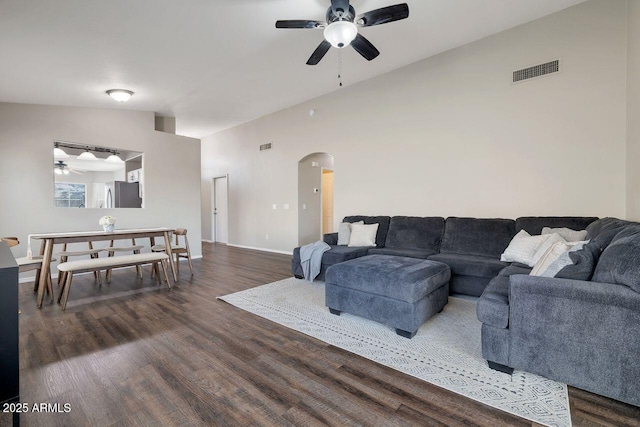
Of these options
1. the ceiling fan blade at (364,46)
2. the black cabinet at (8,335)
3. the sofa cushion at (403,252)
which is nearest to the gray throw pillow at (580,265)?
the sofa cushion at (403,252)

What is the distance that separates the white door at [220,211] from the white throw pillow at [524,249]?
711 cm

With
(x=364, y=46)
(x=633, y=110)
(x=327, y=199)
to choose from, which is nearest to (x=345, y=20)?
(x=364, y=46)

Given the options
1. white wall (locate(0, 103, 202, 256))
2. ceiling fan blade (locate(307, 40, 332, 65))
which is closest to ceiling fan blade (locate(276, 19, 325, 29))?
ceiling fan blade (locate(307, 40, 332, 65))

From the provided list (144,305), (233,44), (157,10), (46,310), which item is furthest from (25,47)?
(144,305)

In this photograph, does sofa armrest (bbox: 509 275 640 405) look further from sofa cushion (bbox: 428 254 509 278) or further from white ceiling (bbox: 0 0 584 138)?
white ceiling (bbox: 0 0 584 138)

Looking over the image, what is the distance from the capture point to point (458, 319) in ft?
9.05

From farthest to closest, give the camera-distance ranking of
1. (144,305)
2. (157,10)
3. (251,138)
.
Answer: (251,138), (144,305), (157,10)

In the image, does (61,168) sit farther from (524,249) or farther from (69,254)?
(524,249)

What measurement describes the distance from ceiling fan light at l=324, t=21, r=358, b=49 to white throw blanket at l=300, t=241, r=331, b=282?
8.58 feet

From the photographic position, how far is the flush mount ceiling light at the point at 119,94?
4.33 m

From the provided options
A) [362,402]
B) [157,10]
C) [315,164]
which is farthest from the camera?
[315,164]

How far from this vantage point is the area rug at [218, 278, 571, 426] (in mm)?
1618

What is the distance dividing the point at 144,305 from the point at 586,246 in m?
4.09

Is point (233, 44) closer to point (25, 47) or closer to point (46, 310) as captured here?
point (25, 47)
